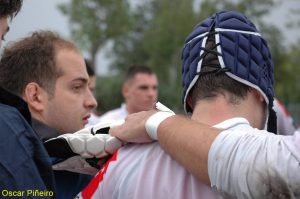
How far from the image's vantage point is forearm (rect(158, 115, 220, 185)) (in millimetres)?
1805

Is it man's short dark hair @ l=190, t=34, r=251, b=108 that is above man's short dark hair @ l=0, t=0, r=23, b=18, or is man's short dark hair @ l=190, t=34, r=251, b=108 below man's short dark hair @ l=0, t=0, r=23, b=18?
below

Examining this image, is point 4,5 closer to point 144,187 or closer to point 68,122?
point 144,187

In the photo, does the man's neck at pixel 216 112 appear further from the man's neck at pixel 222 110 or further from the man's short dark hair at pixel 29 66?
the man's short dark hair at pixel 29 66

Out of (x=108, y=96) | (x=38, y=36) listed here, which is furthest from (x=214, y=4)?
(x=38, y=36)

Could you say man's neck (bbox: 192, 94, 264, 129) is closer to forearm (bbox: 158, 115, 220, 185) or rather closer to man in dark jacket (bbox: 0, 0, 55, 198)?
forearm (bbox: 158, 115, 220, 185)

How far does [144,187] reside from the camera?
198 cm

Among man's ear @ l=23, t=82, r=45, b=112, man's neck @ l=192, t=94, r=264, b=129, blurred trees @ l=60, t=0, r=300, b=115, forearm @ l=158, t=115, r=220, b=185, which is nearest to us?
forearm @ l=158, t=115, r=220, b=185

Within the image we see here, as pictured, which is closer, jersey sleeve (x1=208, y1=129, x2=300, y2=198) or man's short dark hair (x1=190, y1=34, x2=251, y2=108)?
jersey sleeve (x1=208, y1=129, x2=300, y2=198)

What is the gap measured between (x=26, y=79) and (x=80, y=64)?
0.35 meters

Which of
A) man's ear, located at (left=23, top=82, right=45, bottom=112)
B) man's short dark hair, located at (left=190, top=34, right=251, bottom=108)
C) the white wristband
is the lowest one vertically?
man's ear, located at (left=23, top=82, right=45, bottom=112)

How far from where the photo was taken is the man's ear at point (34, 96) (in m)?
2.91

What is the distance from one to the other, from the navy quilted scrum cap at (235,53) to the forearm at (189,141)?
27 centimetres

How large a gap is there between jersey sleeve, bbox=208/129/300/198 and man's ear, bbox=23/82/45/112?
1.44 metres

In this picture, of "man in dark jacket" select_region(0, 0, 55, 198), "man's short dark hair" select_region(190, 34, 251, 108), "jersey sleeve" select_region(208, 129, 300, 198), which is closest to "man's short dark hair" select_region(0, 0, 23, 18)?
"man in dark jacket" select_region(0, 0, 55, 198)
